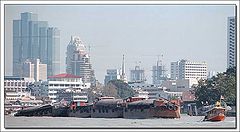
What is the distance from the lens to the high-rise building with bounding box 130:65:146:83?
986 cm

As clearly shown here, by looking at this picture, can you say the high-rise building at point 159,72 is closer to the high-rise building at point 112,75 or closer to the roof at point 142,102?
the high-rise building at point 112,75

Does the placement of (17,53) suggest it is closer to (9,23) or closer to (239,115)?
(9,23)

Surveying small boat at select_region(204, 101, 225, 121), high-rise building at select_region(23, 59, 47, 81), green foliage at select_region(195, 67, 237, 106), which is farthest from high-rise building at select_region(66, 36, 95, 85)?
small boat at select_region(204, 101, 225, 121)

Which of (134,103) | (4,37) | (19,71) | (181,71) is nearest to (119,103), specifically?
(134,103)

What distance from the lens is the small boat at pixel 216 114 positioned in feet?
36.4

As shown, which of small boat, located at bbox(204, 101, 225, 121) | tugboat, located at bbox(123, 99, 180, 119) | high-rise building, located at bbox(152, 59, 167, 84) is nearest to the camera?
high-rise building, located at bbox(152, 59, 167, 84)

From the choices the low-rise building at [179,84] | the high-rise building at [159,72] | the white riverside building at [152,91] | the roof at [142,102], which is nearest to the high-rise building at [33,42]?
the high-rise building at [159,72]

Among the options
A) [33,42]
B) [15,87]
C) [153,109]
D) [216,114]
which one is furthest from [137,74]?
[153,109]

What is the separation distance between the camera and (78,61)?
1005 centimetres

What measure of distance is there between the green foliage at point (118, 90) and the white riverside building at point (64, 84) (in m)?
0.28

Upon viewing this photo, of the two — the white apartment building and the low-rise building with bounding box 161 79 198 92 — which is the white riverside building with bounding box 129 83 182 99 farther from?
the white apartment building

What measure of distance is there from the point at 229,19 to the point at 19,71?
7.96 feet

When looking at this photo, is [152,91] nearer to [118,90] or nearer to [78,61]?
[118,90]

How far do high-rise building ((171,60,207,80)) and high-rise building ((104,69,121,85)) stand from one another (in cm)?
65
